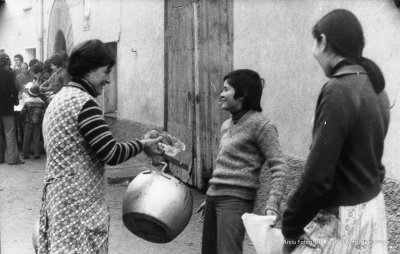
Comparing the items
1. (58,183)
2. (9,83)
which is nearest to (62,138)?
(58,183)

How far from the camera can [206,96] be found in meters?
7.11

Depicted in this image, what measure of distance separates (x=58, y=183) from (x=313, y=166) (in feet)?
3.96

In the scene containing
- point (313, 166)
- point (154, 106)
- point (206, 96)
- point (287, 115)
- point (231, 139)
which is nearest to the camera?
point (313, 166)

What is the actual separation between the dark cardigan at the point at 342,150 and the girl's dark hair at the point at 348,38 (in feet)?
0.15

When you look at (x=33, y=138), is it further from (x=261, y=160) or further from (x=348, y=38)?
(x=348, y=38)

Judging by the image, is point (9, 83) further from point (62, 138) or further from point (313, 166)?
point (313, 166)

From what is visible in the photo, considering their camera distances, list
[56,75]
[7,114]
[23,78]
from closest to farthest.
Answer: [56,75] < [7,114] < [23,78]

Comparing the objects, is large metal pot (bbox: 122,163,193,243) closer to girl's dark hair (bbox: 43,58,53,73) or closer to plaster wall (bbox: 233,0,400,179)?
plaster wall (bbox: 233,0,400,179)

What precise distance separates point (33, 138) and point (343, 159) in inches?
361

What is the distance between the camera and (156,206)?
3.07m

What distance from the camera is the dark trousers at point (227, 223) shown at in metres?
3.26

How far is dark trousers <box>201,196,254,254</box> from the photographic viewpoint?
3262 mm

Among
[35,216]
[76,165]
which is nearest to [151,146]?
[76,165]

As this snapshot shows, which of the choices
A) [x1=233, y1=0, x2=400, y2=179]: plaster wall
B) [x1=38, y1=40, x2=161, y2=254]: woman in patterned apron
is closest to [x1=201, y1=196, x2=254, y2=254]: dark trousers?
[x1=38, y1=40, x2=161, y2=254]: woman in patterned apron
